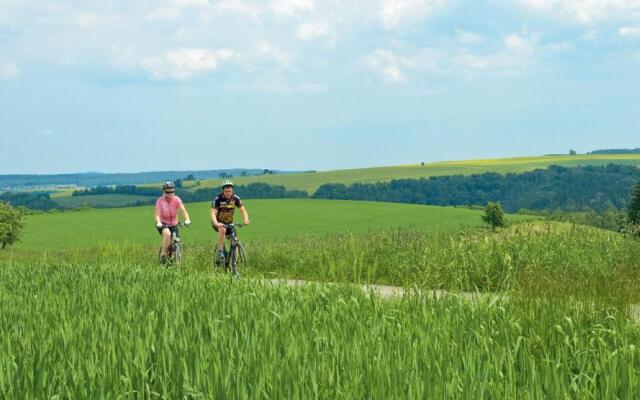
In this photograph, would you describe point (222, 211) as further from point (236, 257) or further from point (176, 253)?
point (176, 253)

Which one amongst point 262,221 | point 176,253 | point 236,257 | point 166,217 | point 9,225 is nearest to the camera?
point 236,257

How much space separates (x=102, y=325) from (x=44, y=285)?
5.29 metres

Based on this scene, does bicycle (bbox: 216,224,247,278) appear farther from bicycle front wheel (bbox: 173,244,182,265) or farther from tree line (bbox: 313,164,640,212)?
tree line (bbox: 313,164,640,212)

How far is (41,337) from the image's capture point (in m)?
5.98

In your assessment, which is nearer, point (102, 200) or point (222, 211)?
point (222, 211)

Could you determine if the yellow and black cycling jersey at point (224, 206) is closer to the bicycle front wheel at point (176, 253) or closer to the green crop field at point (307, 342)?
the bicycle front wheel at point (176, 253)

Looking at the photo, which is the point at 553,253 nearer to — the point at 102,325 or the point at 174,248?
the point at 174,248

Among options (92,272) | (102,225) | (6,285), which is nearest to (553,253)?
(92,272)

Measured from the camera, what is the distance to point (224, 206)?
16.1m

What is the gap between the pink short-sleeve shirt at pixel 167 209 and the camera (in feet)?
54.2

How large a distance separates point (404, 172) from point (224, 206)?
12500cm

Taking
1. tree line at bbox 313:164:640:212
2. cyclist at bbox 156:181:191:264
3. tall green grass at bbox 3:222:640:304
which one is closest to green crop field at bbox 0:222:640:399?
tall green grass at bbox 3:222:640:304

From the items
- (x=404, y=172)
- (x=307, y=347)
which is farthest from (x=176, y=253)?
(x=404, y=172)

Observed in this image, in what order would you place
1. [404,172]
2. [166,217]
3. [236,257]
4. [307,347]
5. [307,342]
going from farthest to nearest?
[404,172] → [166,217] → [236,257] → [307,342] → [307,347]
